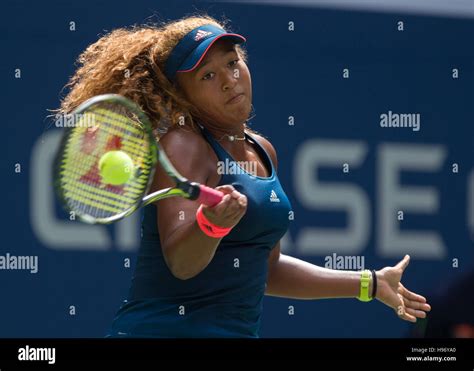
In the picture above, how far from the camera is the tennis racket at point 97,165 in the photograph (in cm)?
272

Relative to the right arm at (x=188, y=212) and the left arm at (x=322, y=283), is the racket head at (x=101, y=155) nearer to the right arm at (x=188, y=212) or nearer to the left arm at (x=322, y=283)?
the right arm at (x=188, y=212)

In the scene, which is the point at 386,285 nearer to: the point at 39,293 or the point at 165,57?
the point at 165,57

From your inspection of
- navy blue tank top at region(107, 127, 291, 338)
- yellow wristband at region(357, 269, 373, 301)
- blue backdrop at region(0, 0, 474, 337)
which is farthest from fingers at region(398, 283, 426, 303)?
blue backdrop at region(0, 0, 474, 337)

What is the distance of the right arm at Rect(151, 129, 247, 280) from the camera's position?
8.82 feet

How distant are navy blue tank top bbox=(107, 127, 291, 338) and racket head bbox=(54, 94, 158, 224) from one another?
0.60ft

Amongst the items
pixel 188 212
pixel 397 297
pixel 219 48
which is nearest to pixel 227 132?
pixel 219 48

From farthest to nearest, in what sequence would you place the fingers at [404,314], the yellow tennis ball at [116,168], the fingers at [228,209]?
the fingers at [404,314] < the yellow tennis ball at [116,168] < the fingers at [228,209]

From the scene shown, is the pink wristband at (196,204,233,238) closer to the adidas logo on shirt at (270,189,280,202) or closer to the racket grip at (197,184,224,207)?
the racket grip at (197,184,224,207)

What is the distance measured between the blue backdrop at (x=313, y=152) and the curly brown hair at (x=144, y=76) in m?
1.76

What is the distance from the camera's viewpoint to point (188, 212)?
2822mm

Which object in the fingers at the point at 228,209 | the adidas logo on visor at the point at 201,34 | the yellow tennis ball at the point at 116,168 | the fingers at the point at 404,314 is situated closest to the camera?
the fingers at the point at 228,209
